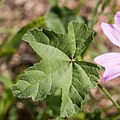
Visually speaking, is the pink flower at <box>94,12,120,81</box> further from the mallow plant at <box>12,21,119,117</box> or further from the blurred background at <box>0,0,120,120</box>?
the blurred background at <box>0,0,120,120</box>

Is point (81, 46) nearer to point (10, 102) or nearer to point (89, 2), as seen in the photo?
point (10, 102)

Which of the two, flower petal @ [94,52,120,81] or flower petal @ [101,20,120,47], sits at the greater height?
flower petal @ [101,20,120,47]

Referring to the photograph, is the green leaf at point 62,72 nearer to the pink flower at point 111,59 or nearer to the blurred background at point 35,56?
the pink flower at point 111,59

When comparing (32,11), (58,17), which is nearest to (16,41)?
(58,17)

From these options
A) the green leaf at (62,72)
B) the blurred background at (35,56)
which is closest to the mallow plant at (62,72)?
the green leaf at (62,72)

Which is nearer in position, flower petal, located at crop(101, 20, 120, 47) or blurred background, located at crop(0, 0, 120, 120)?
flower petal, located at crop(101, 20, 120, 47)

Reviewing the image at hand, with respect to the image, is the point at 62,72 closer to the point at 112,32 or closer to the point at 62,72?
the point at 62,72

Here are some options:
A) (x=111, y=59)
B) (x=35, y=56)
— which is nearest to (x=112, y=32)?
(x=111, y=59)

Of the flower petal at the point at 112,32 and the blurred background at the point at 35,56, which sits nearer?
the flower petal at the point at 112,32

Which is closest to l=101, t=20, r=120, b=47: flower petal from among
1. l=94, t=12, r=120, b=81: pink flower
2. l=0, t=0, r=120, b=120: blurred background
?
l=94, t=12, r=120, b=81: pink flower
